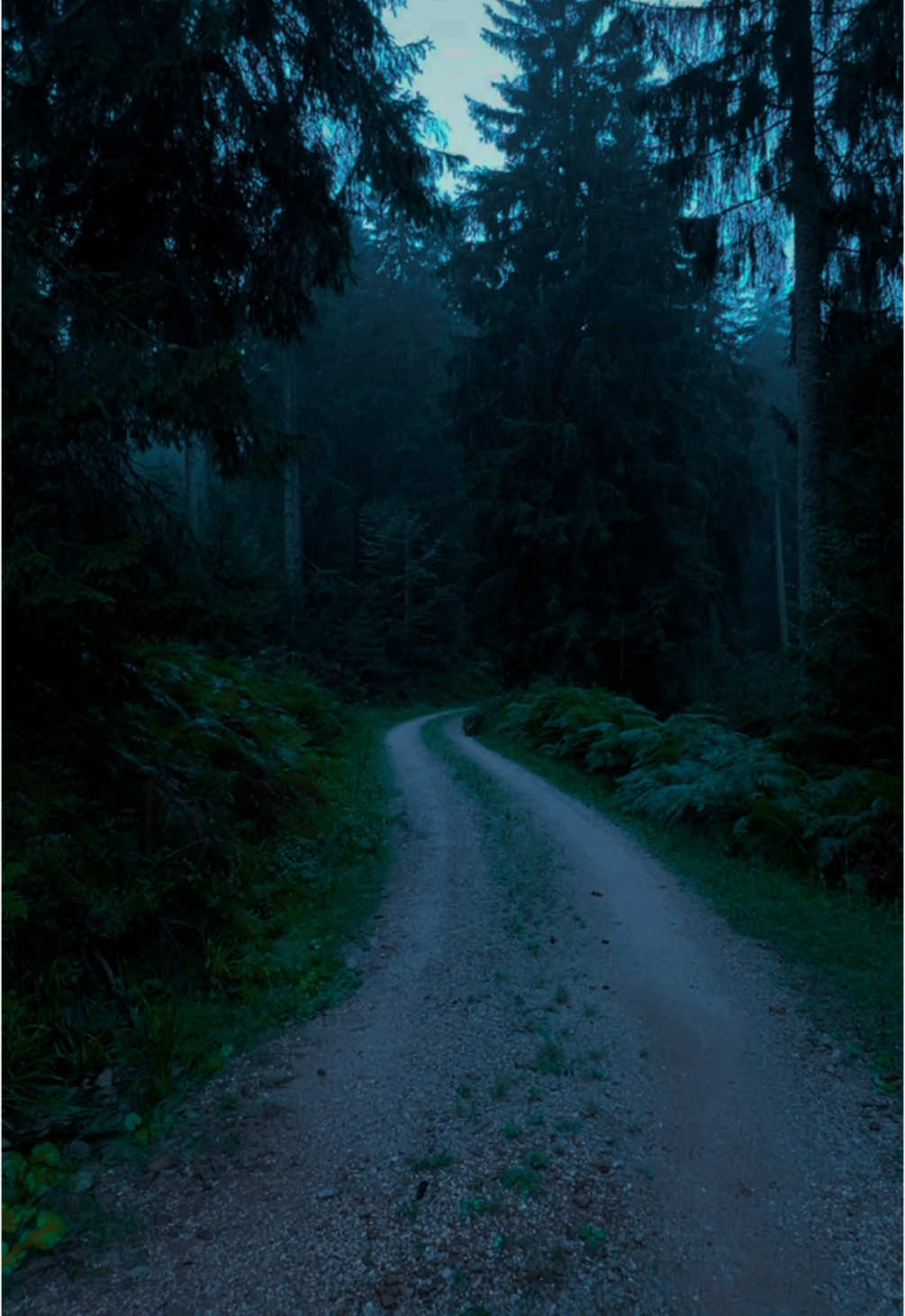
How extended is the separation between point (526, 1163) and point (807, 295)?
10.9 metres

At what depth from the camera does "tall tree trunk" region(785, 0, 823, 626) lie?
30.8ft

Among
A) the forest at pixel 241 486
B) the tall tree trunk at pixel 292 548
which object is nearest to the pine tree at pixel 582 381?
the forest at pixel 241 486

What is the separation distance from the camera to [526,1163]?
298cm

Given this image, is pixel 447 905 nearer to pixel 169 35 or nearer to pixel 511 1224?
pixel 511 1224

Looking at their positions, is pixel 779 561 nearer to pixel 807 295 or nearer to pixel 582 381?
pixel 582 381

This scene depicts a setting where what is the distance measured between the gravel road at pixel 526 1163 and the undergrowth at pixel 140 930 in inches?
12.5

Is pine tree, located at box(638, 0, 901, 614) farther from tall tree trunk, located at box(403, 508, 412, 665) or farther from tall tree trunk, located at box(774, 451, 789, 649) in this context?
tall tree trunk, located at box(774, 451, 789, 649)

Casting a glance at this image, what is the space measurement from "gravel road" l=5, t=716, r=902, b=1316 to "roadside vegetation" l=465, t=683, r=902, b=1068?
347 millimetres

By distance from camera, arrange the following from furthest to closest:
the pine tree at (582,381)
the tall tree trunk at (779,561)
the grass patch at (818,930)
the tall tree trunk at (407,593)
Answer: the tall tree trunk at (779,561)
the tall tree trunk at (407,593)
the pine tree at (582,381)
the grass patch at (818,930)

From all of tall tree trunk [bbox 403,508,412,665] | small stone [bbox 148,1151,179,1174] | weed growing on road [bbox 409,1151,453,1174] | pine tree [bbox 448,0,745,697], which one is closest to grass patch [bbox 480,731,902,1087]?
weed growing on road [bbox 409,1151,453,1174]

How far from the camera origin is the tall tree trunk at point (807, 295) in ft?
30.8

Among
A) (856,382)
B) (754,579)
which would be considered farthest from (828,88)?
(754,579)

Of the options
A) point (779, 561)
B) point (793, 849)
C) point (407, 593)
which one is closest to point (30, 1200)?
point (793, 849)

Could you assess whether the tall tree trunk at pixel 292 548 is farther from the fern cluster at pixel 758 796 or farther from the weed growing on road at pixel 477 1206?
the weed growing on road at pixel 477 1206
